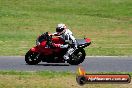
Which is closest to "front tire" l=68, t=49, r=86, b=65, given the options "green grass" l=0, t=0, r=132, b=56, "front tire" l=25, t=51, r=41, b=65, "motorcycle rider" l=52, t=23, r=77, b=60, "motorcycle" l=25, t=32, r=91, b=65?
"motorcycle" l=25, t=32, r=91, b=65

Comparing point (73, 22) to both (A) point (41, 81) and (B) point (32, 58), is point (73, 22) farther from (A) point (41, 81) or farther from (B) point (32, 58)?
(A) point (41, 81)

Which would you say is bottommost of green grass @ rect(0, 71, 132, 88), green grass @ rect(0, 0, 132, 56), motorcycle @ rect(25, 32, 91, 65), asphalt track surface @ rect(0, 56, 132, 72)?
green grass @ rect(0, 0, 132, 56)

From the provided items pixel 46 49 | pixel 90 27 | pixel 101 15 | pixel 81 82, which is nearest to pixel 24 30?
pixel 90 27

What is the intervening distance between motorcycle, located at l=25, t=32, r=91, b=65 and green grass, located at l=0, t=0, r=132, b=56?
12.4ft

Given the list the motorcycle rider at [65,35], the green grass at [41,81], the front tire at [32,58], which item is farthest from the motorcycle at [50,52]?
the green grass at [41,81]

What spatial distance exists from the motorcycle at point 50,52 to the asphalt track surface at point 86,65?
0.22 metres

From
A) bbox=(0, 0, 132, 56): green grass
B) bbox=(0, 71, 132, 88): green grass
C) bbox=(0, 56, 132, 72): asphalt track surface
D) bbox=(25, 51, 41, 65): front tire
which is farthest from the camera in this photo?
bbox=(0, 0, 132, 56): green grass

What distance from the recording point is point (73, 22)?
44000mm

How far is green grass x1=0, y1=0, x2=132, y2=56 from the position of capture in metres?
28.4

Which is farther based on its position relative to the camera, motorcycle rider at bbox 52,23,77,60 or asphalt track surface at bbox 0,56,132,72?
motorcycle rider at bbox 52,23,77,60

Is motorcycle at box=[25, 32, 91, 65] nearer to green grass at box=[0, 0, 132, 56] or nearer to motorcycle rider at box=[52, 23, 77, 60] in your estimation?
motorcycle rider at box=[52, 23, 77, 60]

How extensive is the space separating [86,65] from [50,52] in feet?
4.67

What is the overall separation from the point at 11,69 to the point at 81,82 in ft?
19.8

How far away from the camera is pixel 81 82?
1334 centimetres
